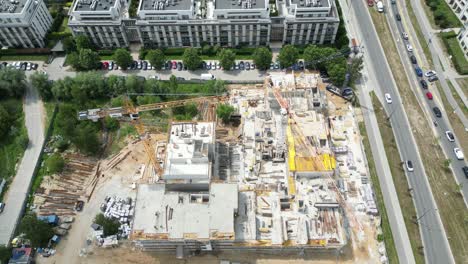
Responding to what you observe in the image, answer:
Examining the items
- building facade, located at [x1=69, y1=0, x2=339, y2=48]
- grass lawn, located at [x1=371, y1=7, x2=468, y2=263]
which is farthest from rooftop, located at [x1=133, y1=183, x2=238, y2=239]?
building facade, located at [x1=69, y1=0, x2=339, y2=48]

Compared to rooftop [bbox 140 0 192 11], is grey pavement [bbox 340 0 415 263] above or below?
below

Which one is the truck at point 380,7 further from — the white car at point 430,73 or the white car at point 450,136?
the white car at point 450,136

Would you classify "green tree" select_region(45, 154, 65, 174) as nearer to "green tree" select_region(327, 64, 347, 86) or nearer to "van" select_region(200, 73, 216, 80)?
"van" select_region(200, 73, 216, 80)

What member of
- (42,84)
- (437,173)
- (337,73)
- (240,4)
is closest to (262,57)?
(240,4)

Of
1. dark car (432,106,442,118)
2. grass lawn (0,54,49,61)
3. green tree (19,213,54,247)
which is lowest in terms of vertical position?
green tree (19,213,54,247)

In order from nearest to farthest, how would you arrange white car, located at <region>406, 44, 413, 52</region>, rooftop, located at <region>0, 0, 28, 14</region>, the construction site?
the construction site → rooftop, located at <region>0, 0, 28, 14</region> → white car, located at <region>406, 44, 413, 52</region>

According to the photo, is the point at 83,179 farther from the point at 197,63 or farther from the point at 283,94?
the point at 283,94
